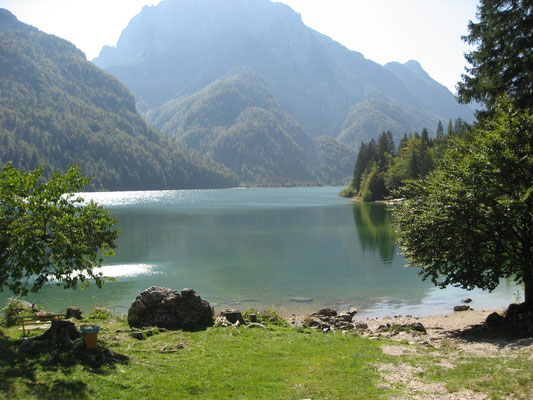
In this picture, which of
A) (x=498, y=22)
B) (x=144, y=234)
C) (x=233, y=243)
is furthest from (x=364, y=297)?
(x=144, y=234)

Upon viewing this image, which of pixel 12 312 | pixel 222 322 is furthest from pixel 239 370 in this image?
pixel 12 312

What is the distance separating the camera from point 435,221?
21750 mm

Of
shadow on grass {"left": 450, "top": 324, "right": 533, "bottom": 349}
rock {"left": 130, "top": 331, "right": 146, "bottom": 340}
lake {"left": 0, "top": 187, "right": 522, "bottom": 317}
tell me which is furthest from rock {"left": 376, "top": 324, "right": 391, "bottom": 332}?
rock {"left": 130, "top": 331, "right": 146, "bottom": 340}

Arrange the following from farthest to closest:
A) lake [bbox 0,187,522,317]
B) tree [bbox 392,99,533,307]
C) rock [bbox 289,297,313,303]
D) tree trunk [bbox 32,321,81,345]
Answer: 1. rock [bbox 289,297,313,303]
2. lake [bbox 0,187,522,317]
3. tree [bbox 392,99,533,307]
4. tree trunk [bbox 32,321,81,345]

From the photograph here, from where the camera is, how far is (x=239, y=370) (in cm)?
1510

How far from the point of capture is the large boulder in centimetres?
2166

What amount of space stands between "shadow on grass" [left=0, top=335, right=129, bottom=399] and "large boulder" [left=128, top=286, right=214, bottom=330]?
20.8ft

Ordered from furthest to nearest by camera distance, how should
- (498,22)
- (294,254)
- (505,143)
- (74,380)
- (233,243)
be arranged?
(233,243), (294,254), (498,22), (505,143), (74,380)

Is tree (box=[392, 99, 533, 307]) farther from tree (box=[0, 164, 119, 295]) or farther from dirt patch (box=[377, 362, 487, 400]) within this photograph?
tree (box=[0, 164, 119, 295])

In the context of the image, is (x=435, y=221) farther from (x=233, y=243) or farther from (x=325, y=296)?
(x=233, y=243)

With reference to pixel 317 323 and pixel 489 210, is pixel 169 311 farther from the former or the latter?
pixel 489 210

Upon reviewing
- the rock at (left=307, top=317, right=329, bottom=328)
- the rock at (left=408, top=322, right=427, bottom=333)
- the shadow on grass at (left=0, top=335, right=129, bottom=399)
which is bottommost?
the rock at (left=408, top=322, right=427, bottom=333)

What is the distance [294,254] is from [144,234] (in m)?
32.3

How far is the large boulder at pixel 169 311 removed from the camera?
21656 mm
